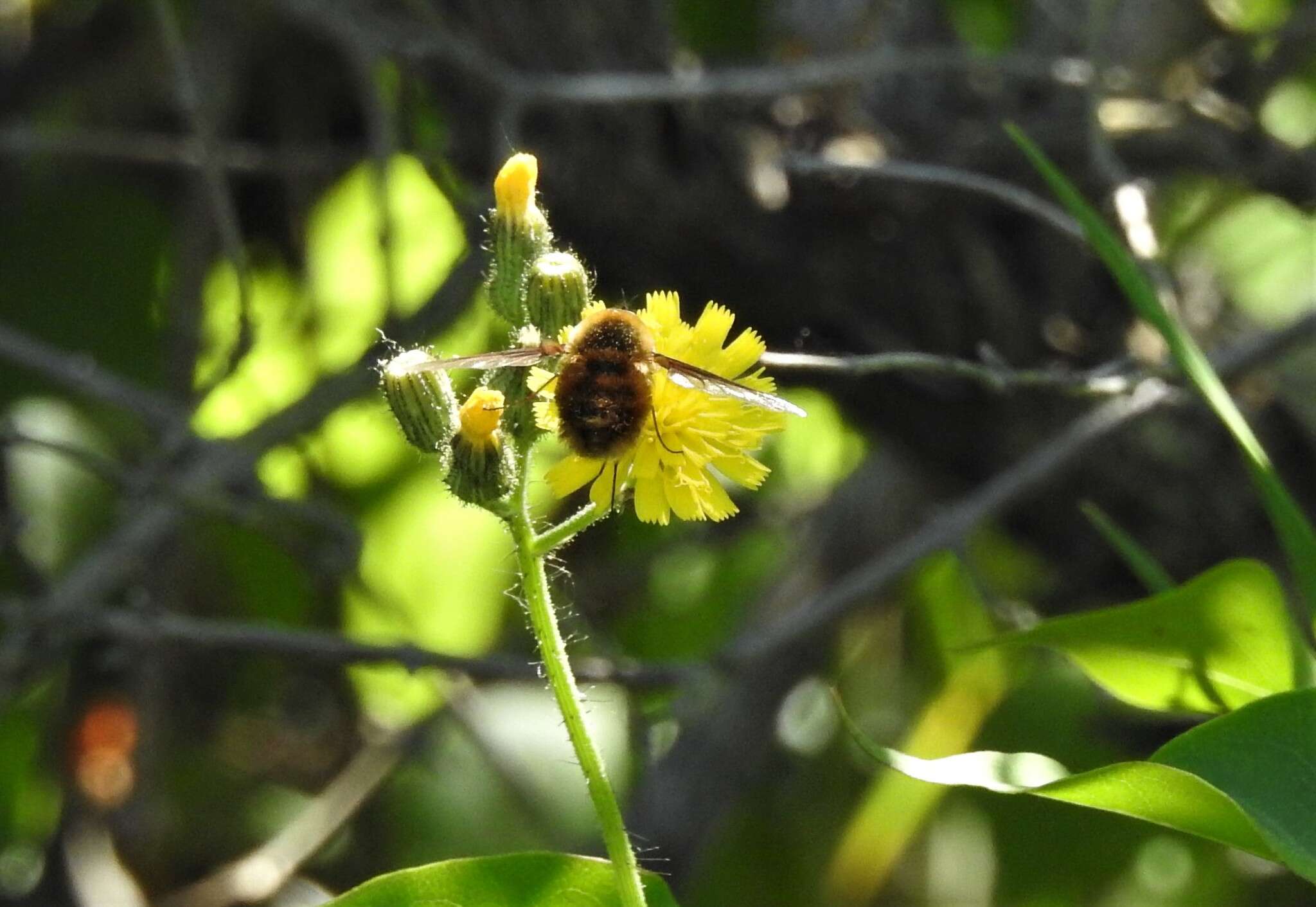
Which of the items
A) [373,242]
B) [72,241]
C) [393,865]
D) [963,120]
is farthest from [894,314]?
[72,241]

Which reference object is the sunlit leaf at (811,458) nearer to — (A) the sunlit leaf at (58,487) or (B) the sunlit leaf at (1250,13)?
(B) the sunlit leaf at (1250,13)

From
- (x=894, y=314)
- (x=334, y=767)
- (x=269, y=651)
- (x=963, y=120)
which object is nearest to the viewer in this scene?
(x=269, y=651)

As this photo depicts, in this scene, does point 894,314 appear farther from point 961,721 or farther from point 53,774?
point 53,774

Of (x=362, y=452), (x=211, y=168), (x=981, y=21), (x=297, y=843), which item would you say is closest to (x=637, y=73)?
(x=211, y=168)

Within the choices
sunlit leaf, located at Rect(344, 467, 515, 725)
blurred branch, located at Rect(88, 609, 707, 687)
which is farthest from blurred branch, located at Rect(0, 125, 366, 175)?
blurred branch, located at Rect(88, 609, 707, 687)

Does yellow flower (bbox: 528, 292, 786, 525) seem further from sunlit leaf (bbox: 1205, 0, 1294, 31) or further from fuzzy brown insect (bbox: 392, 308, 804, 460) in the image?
sunlit leaf (bbox: 1205, 0, 1294, 31)
